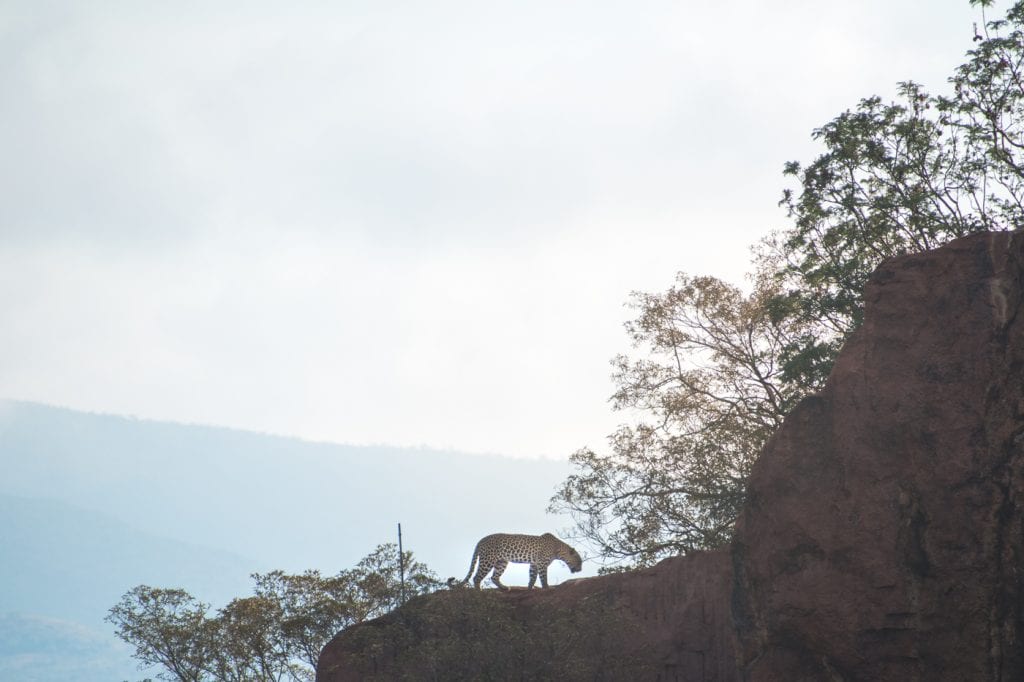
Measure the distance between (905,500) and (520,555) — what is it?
38.6 ft

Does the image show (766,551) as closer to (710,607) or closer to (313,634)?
(710,607)

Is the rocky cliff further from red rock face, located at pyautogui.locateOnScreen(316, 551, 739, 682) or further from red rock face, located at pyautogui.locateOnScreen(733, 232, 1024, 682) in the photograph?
red rock face, located at pyautogui.locateOnScreen(316, 551, 739, 682)

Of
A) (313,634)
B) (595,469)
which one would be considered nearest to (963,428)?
(595,469)

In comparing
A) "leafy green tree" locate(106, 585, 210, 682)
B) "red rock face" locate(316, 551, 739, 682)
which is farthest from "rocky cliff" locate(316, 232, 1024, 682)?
"leafy green tree" locate(106, 585, 210, 682)

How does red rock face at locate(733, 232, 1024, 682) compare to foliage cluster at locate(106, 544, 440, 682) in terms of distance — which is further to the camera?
foliage cluster at locate(106, 544, 440, 682)

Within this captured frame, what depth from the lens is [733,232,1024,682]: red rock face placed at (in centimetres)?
1417

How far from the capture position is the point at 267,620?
27422 mm

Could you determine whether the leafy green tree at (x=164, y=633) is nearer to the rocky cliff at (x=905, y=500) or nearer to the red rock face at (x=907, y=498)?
the rocky cliff at (x=905, y=500)

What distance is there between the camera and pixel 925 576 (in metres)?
14.5

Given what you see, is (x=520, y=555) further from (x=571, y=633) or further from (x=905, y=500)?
(x=905, y=500)

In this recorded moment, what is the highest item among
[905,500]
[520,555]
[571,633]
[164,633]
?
[520,555]

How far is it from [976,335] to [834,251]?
10.5 metres

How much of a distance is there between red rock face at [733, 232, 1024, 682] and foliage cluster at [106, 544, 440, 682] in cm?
965

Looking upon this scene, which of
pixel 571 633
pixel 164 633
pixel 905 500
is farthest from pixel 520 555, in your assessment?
pixel 905 500
